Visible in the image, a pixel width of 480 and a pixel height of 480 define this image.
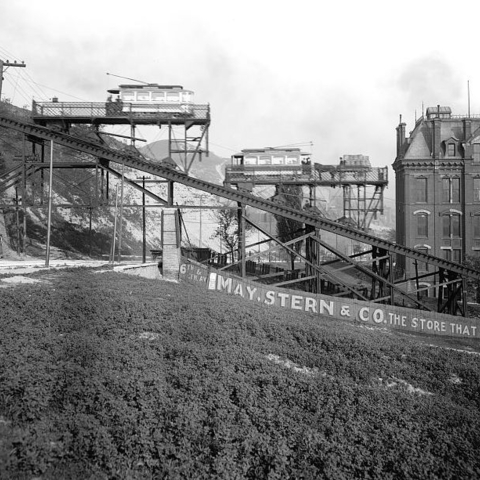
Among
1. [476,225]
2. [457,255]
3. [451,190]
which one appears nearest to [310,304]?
[457,255]

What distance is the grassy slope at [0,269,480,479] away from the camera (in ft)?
22.3

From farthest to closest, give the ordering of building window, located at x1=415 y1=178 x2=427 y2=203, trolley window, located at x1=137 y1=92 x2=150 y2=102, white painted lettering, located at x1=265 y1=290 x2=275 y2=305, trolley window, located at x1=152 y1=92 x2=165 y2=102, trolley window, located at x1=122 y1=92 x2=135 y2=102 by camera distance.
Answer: building window, located at x1=415 y1=178 x2=427 y2=203 → trolley window, located at x1=122 y1=92 x2=135 y2=102 → trolley window, located at x1=137 y1=92 x2=150 y2=102 → trolley window, located at x1=152 y1=92 x2=165 y2=102 → white painted lettering, located at x1=265 y1=290 x2=275 y2=305

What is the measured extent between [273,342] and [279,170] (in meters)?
35.6

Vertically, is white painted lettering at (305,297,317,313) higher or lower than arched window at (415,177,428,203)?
lower

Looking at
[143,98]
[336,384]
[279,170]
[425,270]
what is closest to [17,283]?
[336,384]

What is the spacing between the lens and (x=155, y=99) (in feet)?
114

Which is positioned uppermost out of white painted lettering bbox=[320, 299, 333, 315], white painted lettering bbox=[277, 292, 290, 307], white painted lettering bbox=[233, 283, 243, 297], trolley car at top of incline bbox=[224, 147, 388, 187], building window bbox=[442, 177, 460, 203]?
trolley car at top of incline bbox=[224, 147, 388, 187]

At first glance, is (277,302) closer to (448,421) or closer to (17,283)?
(17,283)

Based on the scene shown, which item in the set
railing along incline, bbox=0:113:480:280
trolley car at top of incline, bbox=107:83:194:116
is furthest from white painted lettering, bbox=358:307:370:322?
trolley car at top of incline, bbox=107:83:194:116

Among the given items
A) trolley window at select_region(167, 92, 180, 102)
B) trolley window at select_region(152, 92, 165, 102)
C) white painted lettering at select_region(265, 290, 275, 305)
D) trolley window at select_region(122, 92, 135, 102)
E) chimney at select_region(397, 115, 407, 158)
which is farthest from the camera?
chimney at select_region(397, 115, 407, 158)

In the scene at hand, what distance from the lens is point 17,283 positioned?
15070 mm

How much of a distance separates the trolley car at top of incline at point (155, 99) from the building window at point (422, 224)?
79.6 feet

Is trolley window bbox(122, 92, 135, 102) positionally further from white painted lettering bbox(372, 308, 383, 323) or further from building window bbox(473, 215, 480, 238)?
building window bbox(473, 215, 480, 238)

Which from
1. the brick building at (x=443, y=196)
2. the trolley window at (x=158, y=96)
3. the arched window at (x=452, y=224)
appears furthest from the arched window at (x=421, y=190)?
the trolley window at (x=158, y=96)
